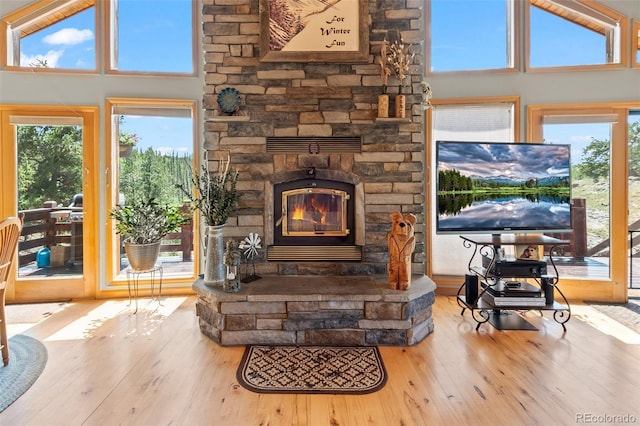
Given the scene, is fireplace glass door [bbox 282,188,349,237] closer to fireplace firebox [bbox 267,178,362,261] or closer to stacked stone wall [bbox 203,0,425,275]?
fireplace firebox [bbox 267,178,362,261]

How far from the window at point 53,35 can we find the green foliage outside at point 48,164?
0.69 meters

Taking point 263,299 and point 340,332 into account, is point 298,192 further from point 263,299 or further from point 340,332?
point 340,332

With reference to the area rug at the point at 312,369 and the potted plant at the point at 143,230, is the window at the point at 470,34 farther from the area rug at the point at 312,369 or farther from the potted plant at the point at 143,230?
the potted plant at the point at 143,230

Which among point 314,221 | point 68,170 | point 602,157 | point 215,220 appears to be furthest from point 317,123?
point 602,157

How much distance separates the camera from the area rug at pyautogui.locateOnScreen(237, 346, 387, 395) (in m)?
1.99

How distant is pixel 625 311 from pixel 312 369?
311 centimetres

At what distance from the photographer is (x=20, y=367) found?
221 cm

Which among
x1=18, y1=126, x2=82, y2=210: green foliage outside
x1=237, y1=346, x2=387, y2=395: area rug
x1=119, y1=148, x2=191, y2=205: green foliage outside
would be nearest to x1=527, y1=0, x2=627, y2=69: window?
x1=237, y1=346, x2=387, y2=395: area rug

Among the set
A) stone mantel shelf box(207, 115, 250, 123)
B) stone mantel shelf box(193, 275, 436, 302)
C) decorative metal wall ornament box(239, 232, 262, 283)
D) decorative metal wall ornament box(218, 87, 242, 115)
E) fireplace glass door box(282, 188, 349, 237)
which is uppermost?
decorative metal wall ornament box(218, 87, 242, 115)

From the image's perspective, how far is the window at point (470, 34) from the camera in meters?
3.70

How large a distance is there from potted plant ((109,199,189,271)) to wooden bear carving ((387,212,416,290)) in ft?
7.16

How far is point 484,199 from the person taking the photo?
114 inches

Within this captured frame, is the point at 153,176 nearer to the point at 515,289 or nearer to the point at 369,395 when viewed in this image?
the point at 369,395

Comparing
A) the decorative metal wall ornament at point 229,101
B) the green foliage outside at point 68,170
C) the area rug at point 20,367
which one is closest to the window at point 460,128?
the decorative metal wall ornament at point 229,101
